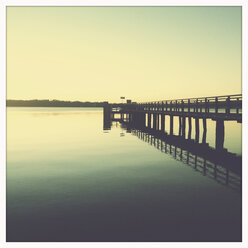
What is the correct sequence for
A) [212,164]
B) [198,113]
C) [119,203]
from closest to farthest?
1. [119,203]
2. [212,164]
3. [198,113]

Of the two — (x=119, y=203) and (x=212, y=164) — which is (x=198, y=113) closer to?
(x=212, y=164)

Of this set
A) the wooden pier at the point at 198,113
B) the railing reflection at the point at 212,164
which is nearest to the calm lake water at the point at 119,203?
the railing reflection at the point at 212,164

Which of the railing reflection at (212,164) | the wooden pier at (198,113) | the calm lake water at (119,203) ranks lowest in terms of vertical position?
the calm lake water at (119,203)

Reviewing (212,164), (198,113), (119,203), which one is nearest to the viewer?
(119,203)

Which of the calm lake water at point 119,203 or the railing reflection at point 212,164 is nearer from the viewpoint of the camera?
the calm lake water at point 119,203

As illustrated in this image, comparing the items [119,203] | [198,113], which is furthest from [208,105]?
[119,203]

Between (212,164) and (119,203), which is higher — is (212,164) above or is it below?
above

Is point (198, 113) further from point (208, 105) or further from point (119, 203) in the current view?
point (119, 203)

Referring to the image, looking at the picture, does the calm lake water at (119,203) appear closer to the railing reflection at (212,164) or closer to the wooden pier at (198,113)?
the railing reflection at (212,164)

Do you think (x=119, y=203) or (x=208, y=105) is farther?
(x=208, y=105)

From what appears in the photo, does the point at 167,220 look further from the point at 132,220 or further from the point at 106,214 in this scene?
the point at 106,214

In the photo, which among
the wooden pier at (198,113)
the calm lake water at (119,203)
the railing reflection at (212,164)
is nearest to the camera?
the calm lake water at (119,203)

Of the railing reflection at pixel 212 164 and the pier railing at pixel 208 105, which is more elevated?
the pier railing at pixel 208 105

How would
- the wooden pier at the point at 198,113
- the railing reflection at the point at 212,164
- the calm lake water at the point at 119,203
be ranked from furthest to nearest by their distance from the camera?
the wooden pier at the point at 198,113
the railing reflection at the point at 212,164
the calm lake water at the point at 119,203
